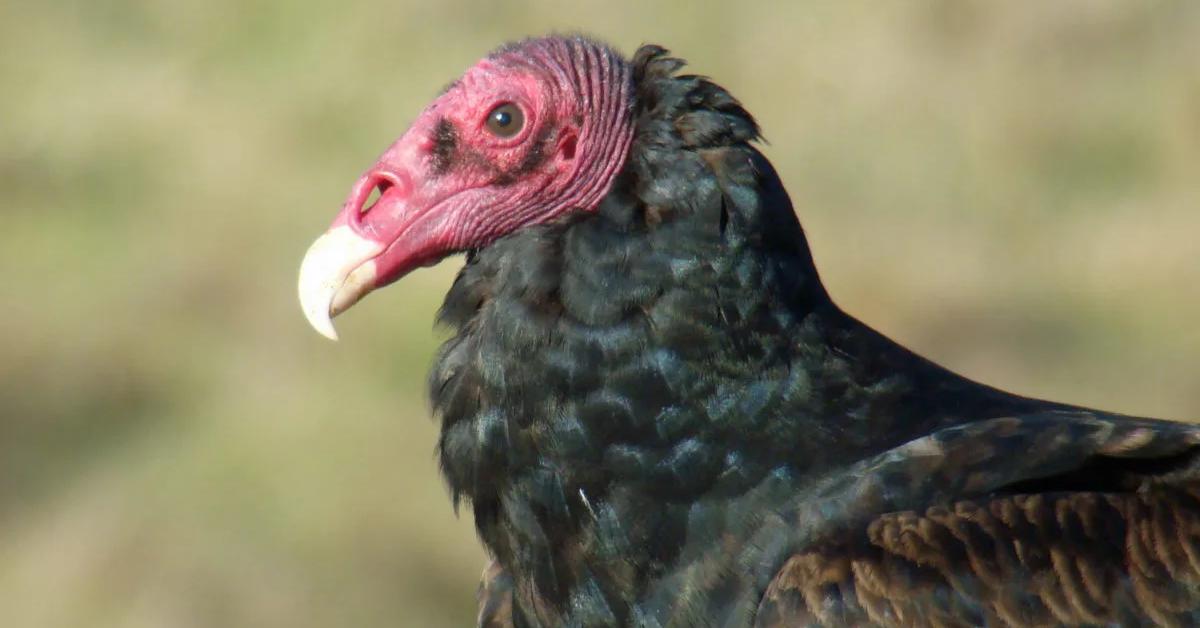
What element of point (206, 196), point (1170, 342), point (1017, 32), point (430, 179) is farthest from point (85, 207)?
point (430, 179)

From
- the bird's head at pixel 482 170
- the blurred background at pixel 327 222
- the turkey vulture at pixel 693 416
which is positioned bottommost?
the turkey vulture at pixel 693 416

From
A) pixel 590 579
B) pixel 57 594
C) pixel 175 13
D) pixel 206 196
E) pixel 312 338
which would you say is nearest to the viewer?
pixel 590 579

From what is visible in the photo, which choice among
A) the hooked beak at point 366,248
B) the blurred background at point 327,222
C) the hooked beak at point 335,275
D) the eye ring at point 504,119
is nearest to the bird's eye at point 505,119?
the eye ring at point 504,119

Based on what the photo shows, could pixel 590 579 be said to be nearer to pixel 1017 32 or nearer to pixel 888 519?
pixel 888 519

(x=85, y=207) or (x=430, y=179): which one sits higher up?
(x=85, y=207)

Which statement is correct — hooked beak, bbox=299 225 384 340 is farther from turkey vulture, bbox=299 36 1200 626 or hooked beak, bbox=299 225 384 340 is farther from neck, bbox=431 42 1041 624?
neck, bbox=431 42 1041 624

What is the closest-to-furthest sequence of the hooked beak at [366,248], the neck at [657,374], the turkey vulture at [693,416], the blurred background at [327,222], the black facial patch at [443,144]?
the turkey vulture at [693,416] → the neck at [657,374] → the hooked beak at [366,248] → the black facial patch at [443,144] → the blurred background at [327,222]

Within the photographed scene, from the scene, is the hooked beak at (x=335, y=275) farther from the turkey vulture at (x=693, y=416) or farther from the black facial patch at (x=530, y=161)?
the black facial patch at (x=530, y=161)

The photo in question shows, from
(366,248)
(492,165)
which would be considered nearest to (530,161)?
(492,165)

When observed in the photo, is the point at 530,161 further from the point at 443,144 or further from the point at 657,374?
the point at 657,374
